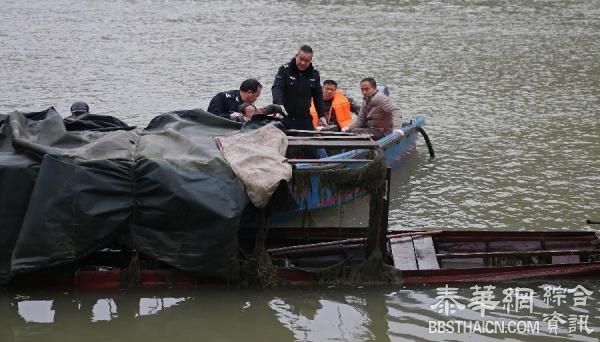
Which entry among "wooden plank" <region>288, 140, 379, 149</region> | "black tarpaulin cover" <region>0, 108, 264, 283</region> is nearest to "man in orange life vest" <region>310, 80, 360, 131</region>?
"wooden plank" <region>288, 140, 379, 149</region>

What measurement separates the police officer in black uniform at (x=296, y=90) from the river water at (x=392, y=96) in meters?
2.27

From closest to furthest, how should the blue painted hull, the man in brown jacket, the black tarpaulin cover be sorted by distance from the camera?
the black tarpaulin cover
the blue painted hull
the man in brown jacket

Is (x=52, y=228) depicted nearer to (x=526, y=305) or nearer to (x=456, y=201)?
(x=526, y=305)

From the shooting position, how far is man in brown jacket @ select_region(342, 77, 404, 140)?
1497 centimetres

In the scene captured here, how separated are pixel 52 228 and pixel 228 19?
28340mm

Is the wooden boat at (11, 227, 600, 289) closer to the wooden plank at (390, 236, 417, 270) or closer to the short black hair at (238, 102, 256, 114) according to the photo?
the wooden plank at (390, 236, 417, 270)

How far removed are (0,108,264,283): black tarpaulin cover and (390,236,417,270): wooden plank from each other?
2226mm

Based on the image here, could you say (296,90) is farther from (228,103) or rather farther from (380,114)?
A: (380,114)

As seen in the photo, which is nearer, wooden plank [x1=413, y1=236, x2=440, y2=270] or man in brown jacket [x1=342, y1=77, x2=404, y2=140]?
wooden plank [x1=413, y1=236, x2=440, y2=270]

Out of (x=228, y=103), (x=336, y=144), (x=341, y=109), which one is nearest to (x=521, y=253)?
(x=336, y=144)

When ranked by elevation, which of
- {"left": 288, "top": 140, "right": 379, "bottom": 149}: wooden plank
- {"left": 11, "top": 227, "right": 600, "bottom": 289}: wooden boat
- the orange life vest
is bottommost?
{"left": 11, "top": 227, "right": 600, "bottom": 289}: wooden boat

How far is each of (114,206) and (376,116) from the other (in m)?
6.68

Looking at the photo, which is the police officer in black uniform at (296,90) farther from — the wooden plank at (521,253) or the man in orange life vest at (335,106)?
the wooden plank at (521,253)

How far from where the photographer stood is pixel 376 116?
1505cm
